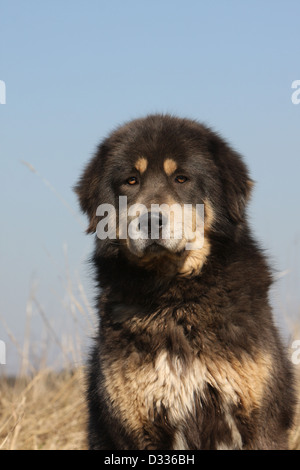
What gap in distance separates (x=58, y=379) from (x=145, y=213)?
454cm

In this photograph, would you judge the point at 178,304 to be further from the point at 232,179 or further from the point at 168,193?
the point at 232,179

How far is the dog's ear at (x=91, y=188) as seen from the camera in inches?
190

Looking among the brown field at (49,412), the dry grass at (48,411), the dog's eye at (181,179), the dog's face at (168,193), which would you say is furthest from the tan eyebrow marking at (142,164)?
the dry grass at (48,411)

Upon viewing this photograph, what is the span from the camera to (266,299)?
4.52m

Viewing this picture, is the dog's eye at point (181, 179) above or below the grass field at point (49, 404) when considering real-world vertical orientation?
above

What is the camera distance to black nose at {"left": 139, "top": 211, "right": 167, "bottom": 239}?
421 centimetres

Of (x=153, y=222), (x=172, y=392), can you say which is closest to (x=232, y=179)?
(x=153, y=222)

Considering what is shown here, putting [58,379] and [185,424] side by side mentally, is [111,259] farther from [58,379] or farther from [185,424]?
[58,379]

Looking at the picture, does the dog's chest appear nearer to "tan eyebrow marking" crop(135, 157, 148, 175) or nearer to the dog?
the dog

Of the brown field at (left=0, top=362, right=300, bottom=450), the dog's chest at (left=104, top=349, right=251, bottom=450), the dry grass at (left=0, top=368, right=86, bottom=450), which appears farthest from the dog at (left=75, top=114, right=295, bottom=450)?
the dry grass at (left=0, top=368, right=86, bottom=450)

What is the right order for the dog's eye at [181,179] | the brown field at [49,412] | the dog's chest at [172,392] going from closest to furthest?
the dog's chest at [172,392], the dog's eye at [181,179], the brown field at [49,412]

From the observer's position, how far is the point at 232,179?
465 cm

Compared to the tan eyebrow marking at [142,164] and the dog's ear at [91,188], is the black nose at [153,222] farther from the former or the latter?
the dog's ear at [91,188]
